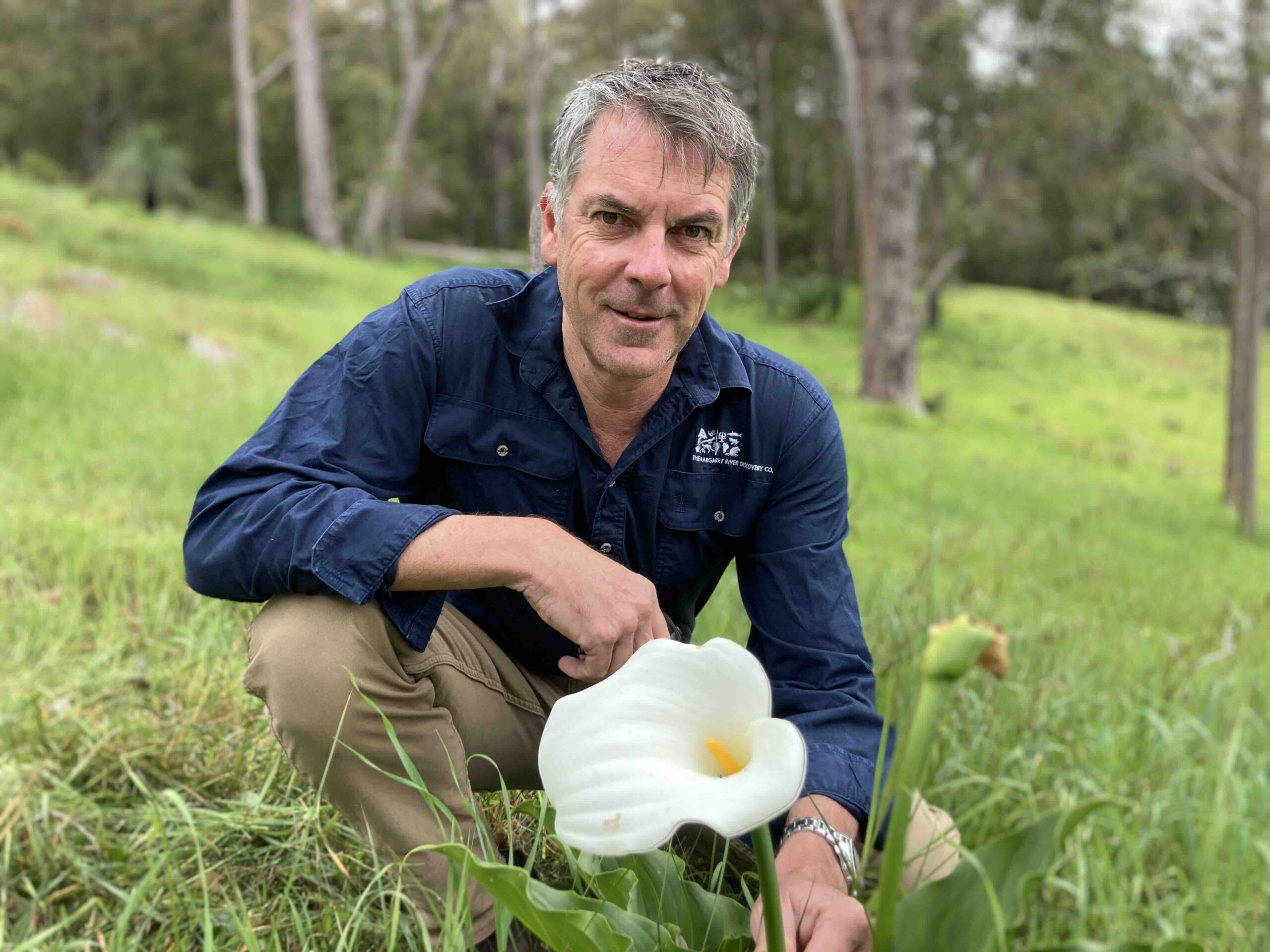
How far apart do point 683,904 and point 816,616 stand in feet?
1.80

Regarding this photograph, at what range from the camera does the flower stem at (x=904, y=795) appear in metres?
0.97

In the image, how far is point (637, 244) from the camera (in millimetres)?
1788

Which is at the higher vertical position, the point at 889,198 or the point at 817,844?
the point at 889,198

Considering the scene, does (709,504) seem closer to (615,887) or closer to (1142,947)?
(615,887)

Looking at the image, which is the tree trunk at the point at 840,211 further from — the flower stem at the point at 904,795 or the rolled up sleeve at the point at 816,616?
the flower stem at the point at 904,795

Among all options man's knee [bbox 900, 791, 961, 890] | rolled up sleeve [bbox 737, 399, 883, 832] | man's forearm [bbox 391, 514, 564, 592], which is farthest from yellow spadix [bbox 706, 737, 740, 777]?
man's knee [bbox 900, 791, 961, 890]

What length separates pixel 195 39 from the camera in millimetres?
28062

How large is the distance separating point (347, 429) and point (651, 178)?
0.62 metres

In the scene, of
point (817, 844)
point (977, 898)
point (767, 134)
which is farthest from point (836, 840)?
point (767, 134)

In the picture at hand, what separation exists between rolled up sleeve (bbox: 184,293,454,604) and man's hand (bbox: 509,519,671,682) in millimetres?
184

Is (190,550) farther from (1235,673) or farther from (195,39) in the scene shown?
(195,39)

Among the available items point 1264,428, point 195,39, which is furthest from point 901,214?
point 195,39

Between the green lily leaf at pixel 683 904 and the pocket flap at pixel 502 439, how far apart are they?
2.36ft

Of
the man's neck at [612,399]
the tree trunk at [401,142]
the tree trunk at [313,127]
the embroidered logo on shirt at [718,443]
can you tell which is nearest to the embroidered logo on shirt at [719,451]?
the embroidered logo on shirt at [718,443]
